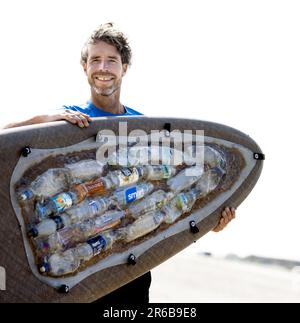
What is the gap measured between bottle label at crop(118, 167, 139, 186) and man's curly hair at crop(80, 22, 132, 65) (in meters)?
0.71

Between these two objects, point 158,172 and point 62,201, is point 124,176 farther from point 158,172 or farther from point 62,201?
point 62,201

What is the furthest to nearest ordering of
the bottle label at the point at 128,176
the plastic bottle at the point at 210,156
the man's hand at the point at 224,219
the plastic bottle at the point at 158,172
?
1. the man's hand at the point at 224,219
2. the plastic bottle at the point at 210,156
3. the plastic bottle at the point at 158,172
4. the bottle label at the point at 128,176

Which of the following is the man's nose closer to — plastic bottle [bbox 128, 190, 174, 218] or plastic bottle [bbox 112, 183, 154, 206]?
plastic bottle [bbox 112, 183, 154, 206]

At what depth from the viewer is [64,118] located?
3.83 m

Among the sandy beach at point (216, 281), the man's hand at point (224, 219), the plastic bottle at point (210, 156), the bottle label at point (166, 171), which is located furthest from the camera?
the sandy beach at point (216, 281)

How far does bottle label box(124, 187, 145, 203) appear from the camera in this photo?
4.16 m

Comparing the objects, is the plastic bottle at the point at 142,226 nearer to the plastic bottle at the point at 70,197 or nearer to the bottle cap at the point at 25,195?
the plastic bottle at the point at 70,197

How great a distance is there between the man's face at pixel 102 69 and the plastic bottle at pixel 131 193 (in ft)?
2.04

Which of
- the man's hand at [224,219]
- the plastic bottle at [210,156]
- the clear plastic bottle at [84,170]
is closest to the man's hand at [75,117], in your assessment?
the clear plastic bottle at [84,170]

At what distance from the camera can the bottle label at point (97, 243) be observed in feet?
13.1

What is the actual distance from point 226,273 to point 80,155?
49.3 ft

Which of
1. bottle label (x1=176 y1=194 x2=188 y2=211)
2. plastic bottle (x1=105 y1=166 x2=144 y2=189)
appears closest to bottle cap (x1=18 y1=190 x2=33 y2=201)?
plastic bottle (x1=105 y1=166 x2=144 y2=189)
